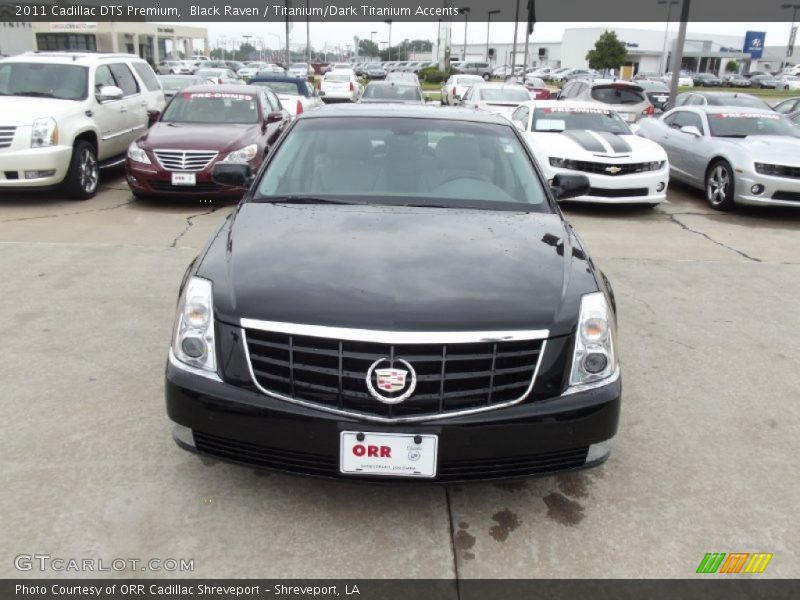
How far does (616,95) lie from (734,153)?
21.8 feet

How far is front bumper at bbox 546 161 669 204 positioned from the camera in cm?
912

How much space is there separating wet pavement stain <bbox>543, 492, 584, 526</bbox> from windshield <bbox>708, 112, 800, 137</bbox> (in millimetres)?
8833

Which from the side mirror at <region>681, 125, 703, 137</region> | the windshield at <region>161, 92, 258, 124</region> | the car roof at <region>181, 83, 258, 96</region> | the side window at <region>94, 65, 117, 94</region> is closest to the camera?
the side window at <region>94, 65, 117, 94</region>

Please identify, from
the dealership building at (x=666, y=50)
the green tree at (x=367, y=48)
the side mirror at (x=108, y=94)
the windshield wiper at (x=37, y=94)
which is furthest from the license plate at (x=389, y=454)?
the green tree at (x=367, y=48)

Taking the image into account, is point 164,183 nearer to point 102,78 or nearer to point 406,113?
point 102,78

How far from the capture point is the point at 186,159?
8.65 meters

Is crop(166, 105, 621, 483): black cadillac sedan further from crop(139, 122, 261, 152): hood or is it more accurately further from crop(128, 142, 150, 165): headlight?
crop(128, 142, 150, 165): headlight

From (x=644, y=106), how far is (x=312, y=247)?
46.3 feet

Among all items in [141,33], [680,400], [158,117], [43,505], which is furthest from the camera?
[141,33]

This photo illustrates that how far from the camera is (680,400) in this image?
4008 mm

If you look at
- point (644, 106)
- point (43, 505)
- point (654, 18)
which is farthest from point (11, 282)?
point (654, 18)

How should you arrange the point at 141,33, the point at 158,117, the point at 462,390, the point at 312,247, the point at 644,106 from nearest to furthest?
1. the point at 462,390
2. the point at 312,247
3. the point at 158,117
4. the point at 644,106
5. the point at 141,33

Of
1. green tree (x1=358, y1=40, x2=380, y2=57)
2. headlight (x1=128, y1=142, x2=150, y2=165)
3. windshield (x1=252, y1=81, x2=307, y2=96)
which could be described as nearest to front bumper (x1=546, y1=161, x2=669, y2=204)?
headlight (x1=128, y1=142, x2=150, y2=165)
